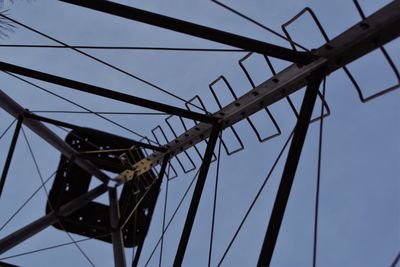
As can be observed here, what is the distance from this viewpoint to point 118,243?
17.6 metres

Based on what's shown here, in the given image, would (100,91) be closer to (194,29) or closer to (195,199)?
(195,199)

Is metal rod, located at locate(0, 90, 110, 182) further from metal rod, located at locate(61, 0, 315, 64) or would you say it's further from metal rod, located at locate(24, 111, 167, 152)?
metal rod, located at locate(61, 0, 315, 64)

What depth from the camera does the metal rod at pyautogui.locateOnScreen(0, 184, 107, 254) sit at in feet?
52.2

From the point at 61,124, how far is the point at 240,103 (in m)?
6.75

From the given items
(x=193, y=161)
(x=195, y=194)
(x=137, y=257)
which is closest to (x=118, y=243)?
(x=137, y=257)

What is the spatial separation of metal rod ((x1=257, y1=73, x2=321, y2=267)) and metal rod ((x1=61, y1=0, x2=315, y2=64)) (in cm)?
80

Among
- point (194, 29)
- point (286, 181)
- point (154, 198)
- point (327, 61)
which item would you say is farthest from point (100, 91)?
point (286, 181)

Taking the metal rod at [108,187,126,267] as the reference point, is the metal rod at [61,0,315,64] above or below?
above

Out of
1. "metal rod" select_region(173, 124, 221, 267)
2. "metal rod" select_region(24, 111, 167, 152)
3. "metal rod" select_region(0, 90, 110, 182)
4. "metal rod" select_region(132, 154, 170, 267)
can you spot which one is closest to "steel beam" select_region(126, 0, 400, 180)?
"metal rod" select_region(173, 124, 221, 267)

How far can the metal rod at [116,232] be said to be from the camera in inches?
664

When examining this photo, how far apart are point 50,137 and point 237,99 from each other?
7.03 m

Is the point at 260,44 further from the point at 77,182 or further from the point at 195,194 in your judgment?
the point at 77,182

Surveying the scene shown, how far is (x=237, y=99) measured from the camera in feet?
42.4

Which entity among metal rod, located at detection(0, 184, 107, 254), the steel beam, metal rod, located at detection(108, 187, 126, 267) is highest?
the steel beam
